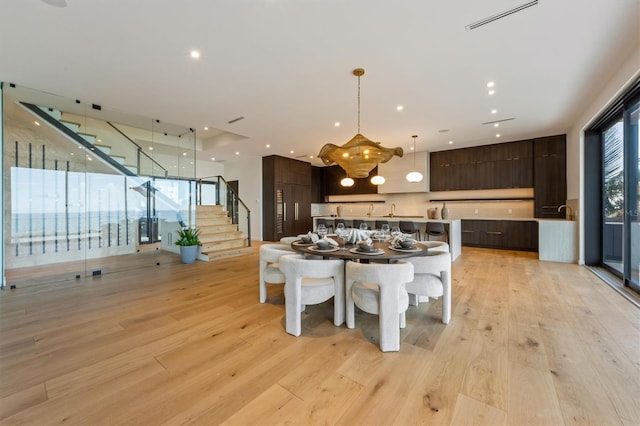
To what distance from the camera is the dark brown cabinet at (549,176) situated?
660cm

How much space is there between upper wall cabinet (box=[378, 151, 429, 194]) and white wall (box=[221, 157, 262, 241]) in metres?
4.35

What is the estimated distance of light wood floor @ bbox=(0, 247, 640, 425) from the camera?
156 cm

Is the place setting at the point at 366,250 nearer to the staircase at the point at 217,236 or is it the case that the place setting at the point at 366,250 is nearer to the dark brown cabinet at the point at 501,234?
the staircase at the point at 217,236

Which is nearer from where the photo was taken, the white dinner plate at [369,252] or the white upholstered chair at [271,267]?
the white dinner plate at [369,252]

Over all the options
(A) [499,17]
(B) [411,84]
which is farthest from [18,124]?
(A) [499,17]

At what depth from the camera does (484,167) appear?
25.1 feet

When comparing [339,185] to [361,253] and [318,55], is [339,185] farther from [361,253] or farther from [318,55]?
[361,253]

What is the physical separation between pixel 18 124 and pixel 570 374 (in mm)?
7936

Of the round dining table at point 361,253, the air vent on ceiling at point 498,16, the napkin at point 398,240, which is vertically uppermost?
the air vent on ceiling at point 498,16

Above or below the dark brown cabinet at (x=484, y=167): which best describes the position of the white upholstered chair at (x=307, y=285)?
below

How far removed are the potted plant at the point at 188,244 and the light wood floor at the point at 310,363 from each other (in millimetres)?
2234

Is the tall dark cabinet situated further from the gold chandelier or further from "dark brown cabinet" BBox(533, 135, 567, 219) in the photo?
"dark brown cabinet" BBox(533, 135, 567, 219)

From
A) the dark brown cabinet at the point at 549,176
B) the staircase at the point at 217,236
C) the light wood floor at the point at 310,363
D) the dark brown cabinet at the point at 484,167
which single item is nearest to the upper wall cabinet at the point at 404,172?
the dark brown cabinet at the point at 484,167

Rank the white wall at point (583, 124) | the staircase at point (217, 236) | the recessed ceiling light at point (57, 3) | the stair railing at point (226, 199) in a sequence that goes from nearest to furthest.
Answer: the recessed ceiling light at point (57, 3)
the white wall at point (583, 124)
the staircase at point (217, 236)
the stair railing at point (226, 199)
